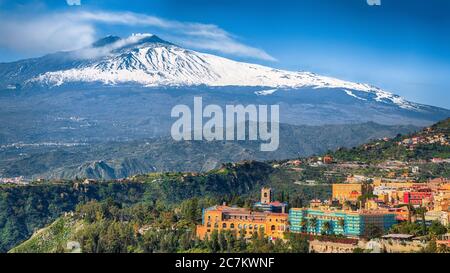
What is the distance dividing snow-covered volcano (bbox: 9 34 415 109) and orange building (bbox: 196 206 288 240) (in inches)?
2925

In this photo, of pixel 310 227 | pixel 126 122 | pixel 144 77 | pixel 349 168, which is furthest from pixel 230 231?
pixel 144 77

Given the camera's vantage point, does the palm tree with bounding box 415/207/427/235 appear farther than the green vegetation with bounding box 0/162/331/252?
No

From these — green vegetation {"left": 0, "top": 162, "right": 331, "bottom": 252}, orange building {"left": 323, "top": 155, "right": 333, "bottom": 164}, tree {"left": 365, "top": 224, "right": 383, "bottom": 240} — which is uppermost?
tree {"left": 365, "top": 224, "right": 383, "bottom": 240}

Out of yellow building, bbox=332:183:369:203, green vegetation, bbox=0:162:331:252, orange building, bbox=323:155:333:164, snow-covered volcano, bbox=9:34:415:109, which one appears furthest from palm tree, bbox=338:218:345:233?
snow-covered volcano, bbox=9:34:415:109

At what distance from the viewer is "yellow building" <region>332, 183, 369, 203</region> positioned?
2288 cm

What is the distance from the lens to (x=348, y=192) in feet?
78.5

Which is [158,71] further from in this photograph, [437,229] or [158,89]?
[437,229]

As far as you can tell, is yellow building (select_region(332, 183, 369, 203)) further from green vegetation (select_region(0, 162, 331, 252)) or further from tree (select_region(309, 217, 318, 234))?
tree (select_region(309, 217, 318, 234))

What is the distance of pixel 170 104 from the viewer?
8350 centimetres

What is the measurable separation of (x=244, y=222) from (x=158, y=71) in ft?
265

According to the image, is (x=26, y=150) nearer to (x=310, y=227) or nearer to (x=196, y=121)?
(x=196, y=121)

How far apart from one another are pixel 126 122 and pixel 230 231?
206 feet

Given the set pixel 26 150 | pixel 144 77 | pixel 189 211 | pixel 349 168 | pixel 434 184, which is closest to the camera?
pixel 189 211

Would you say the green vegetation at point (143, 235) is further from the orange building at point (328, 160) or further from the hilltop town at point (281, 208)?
the orange building at point (328, 160)
